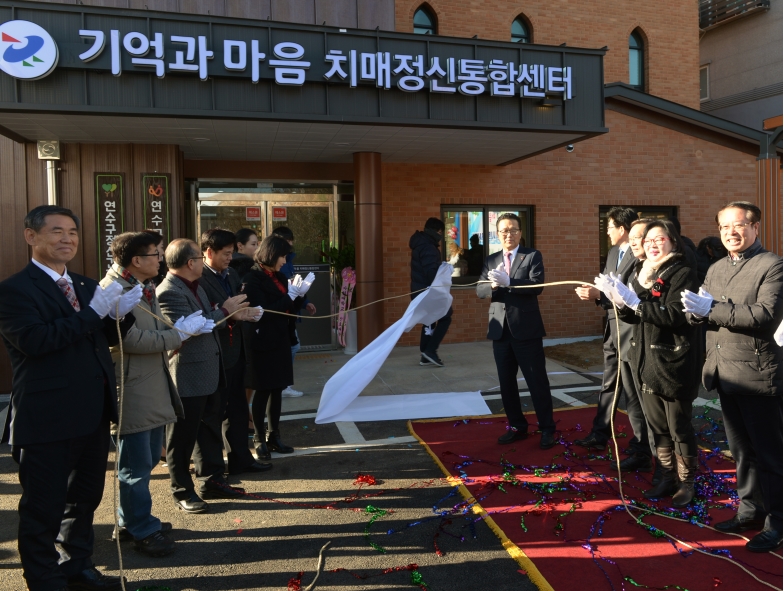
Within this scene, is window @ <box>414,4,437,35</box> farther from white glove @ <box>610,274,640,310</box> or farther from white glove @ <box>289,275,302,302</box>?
white glove @ <box>610,274,640,310</box>

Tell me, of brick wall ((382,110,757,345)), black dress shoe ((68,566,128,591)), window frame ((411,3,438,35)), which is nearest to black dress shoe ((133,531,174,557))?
black dress shoe ((68,566,128,591))

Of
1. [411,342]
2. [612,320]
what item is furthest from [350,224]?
[612,320]

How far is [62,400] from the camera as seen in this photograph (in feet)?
9.64

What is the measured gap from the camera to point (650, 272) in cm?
399

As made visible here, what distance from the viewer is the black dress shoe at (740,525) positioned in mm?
3586

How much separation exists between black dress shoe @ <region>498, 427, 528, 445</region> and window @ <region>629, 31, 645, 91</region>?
1103 centimetres

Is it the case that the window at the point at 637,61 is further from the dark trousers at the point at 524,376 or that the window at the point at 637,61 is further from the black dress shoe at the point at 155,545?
the black dress shoe at the point at 155,545

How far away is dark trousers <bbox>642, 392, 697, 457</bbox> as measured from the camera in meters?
3.87

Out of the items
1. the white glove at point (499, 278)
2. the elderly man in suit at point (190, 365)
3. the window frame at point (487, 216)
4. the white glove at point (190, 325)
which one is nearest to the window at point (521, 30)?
the window frame at point (487, 216)

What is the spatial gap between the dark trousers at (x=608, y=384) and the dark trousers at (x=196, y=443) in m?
3.08

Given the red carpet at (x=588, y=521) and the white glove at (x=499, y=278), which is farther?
the white glove at (x=499, y=278)

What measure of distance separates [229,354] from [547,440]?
2.76 meters

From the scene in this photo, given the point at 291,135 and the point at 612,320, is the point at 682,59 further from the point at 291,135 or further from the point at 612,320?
the point at 612,320

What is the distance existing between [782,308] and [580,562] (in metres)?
1.76
